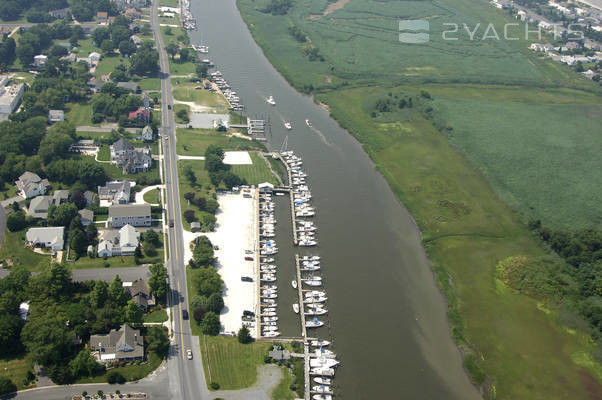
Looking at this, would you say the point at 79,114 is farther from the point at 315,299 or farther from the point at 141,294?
the point at 315,299

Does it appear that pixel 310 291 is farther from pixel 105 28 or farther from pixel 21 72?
pixel 105 28

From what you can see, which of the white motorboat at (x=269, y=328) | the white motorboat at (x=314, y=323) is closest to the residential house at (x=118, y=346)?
the white motorboat at (x=269, y=328)

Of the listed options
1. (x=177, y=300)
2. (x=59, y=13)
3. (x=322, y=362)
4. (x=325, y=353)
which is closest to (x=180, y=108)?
(x=177, y=300)

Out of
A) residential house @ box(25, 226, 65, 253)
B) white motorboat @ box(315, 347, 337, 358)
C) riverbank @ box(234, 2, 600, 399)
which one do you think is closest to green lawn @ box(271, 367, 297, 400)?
white motorboat @ box(315, 347, 337, 358)

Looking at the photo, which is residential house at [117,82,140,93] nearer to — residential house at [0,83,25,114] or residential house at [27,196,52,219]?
residential house at [0,83,25,114]

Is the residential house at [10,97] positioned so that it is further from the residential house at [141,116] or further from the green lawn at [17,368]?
the green lawn at [17,368]
